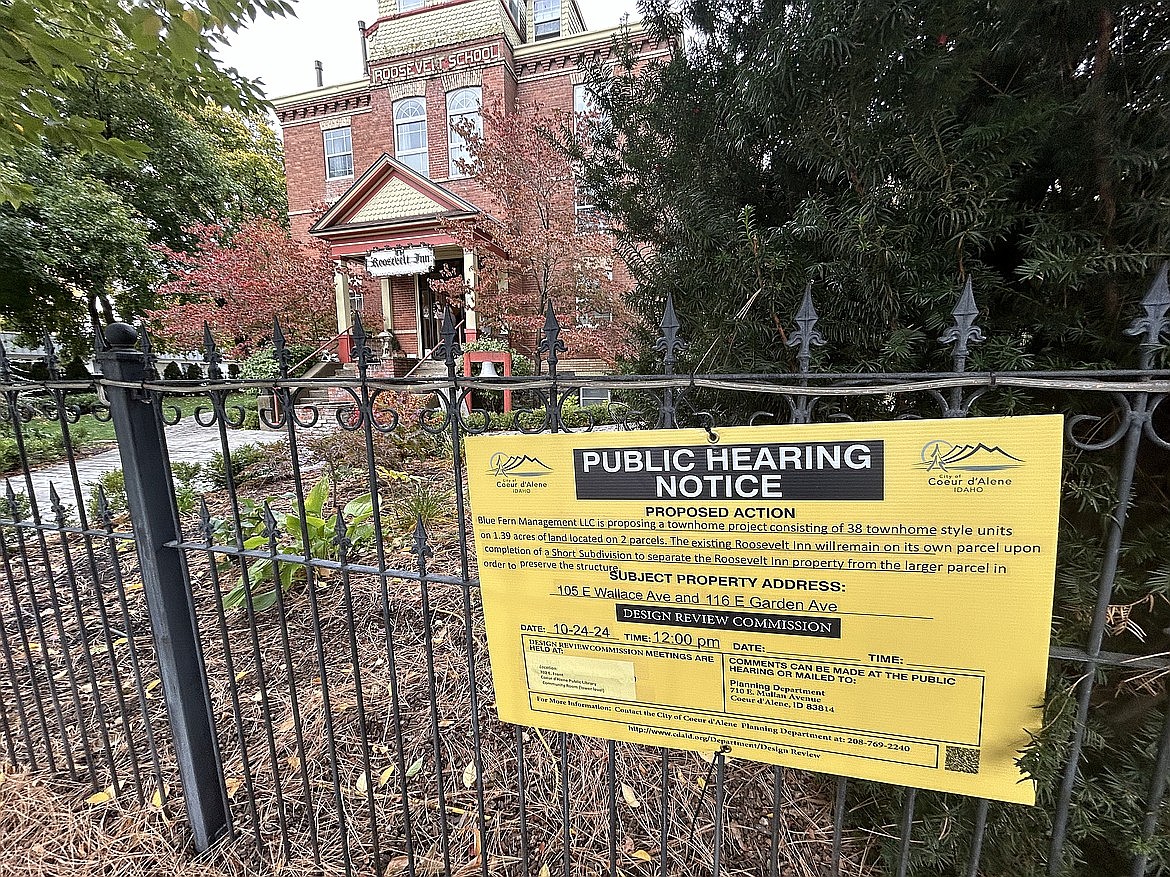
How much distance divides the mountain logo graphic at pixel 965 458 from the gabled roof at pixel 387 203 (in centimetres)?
1324

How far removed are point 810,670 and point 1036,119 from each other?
1.46 meters

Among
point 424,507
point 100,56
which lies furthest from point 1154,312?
point 100,56

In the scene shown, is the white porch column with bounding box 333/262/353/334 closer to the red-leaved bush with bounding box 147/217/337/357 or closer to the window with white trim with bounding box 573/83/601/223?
the red-leaved bush with bounding box 147/217/337/357

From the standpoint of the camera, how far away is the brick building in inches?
520

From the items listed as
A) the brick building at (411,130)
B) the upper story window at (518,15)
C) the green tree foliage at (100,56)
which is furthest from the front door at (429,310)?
the green tree foliage at (100,56)

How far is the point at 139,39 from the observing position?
235cm

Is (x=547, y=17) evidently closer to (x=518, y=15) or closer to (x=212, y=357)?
(x=518, y=15)

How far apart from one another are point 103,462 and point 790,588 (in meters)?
10.3

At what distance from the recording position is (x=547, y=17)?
1680cm

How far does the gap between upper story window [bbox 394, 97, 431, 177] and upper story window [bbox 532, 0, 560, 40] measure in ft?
16.6

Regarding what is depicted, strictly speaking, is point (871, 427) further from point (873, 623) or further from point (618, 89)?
point (618, 89)

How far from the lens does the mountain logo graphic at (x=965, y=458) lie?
1.04 m

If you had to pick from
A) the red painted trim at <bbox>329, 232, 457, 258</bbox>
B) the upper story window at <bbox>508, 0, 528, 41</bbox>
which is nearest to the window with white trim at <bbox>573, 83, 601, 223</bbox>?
the upper story window at <bbox>508, 0, 528, 41</bbox>

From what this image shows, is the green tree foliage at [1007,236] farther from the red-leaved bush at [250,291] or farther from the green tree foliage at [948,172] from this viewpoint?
the red-leaved bush at [250,291]
